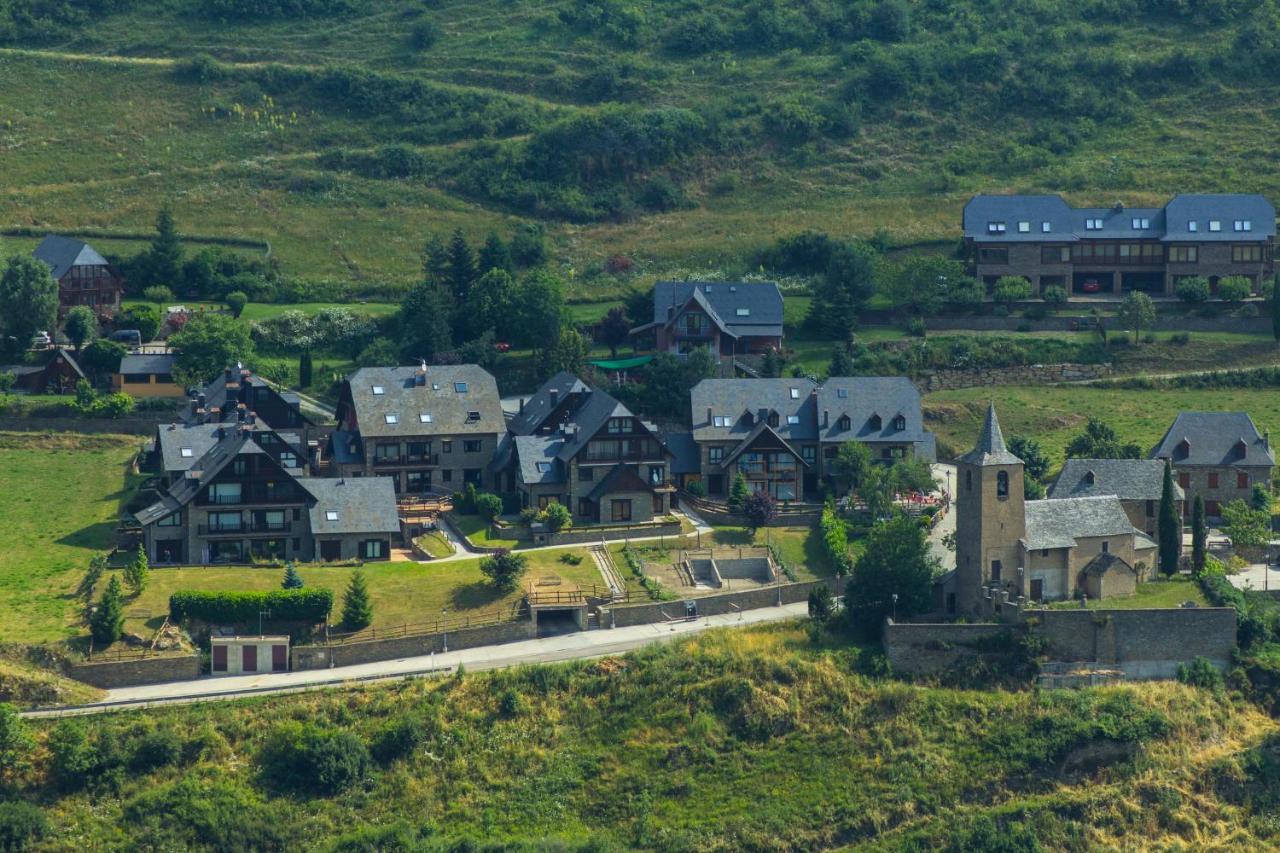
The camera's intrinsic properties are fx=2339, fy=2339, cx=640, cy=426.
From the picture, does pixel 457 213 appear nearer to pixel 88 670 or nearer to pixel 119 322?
pixel 119 322

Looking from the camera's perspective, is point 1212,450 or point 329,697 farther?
point 1212,450

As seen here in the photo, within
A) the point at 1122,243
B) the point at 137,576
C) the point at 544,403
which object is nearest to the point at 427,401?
the point at 544,403

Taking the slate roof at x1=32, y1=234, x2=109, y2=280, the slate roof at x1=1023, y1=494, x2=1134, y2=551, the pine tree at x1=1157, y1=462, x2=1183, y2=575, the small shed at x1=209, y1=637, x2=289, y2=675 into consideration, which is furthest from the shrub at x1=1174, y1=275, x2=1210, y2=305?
the small shed at x1=209, y1=637, x2=289, y2=675

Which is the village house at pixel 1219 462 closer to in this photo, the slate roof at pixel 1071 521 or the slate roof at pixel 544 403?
the slate roof at pixel 1071 521

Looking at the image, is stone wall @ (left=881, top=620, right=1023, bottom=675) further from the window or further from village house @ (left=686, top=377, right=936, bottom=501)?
village house @ (left=686, top=377, right=936, bottom=501)

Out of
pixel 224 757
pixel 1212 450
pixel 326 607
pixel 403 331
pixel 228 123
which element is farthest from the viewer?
pixel 228 123

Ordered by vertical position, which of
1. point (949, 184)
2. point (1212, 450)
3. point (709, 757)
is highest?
point (949, 184)

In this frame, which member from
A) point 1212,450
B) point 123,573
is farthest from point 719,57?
point 123,573
